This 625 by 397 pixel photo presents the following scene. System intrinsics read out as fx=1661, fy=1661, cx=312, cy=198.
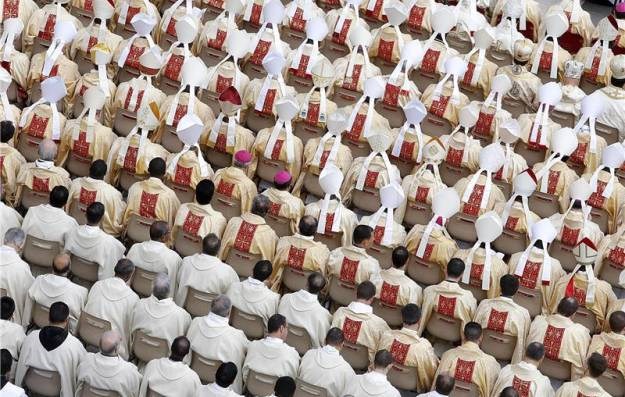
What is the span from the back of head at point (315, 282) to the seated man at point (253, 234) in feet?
3.07

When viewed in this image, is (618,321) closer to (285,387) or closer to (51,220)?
(285,387)

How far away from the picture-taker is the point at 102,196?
16.1m

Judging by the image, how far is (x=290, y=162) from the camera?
1692 cm

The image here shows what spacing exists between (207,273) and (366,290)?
153 centimetres

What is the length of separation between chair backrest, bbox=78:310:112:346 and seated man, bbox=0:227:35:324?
0.74 meters

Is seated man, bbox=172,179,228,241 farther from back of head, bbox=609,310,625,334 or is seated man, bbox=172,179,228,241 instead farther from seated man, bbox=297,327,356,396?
back of head, bbox=609,310,625,334

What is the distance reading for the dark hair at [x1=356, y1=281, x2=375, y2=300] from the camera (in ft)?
48.0

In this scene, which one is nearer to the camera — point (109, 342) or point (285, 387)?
point (285, 387)

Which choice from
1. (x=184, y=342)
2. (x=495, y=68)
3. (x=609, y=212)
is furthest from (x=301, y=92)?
(x=184, y=342)

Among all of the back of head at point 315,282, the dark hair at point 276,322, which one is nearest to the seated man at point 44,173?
the back of head at point 315,282

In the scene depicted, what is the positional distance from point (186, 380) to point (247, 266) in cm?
207

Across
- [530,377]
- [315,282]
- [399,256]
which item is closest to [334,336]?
[315,282]

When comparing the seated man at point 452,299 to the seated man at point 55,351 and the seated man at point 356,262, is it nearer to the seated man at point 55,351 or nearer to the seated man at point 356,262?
the seated man at point 356,262

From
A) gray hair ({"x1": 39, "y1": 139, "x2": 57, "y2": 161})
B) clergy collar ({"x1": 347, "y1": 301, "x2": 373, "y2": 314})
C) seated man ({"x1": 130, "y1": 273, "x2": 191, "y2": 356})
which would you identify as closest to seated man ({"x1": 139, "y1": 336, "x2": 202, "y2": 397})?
seated man ({"x1": 130, "y1": 273, "x2": 191, "y2": 356})
